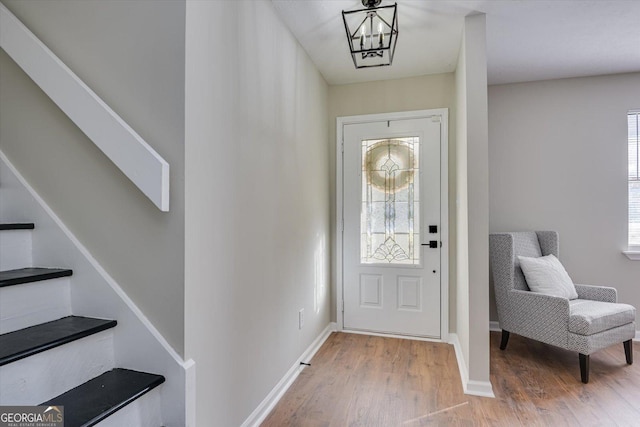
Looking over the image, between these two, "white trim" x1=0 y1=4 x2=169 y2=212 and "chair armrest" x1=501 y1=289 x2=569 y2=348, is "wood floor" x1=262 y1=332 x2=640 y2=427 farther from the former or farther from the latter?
"white trim" x1=0 y1=4 x2=169 y2=212

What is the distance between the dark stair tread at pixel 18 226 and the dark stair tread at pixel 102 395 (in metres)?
0.71

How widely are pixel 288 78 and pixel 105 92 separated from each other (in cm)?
141

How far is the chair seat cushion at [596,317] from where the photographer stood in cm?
248

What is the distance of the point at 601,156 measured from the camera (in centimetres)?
341

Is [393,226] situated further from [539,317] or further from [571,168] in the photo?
[571,168]

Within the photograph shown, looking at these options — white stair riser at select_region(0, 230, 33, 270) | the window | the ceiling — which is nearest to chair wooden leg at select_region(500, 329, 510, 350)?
the window

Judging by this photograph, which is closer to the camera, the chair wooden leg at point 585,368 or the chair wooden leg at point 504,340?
the chair wooden leg at point 585,368

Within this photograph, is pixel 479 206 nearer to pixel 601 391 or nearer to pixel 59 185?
pixel 601 391

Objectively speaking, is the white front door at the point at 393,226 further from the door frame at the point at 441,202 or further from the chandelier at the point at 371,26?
the chandelier at the point at 371,26

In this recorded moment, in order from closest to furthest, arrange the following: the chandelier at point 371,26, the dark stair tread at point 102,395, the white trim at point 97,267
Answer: the dark stair tread at point 102,395 < the white trim at point 97,267 < the chandelier at point 371,26

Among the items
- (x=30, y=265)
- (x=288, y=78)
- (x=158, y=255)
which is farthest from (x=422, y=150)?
(x=30, y=265)

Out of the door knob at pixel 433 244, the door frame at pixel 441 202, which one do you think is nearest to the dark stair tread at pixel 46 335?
the door frame at pixel 441 202

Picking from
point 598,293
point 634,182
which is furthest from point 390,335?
point 634,182

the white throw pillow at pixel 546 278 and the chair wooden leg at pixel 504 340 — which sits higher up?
the white throw pillow at pixel 546 278
